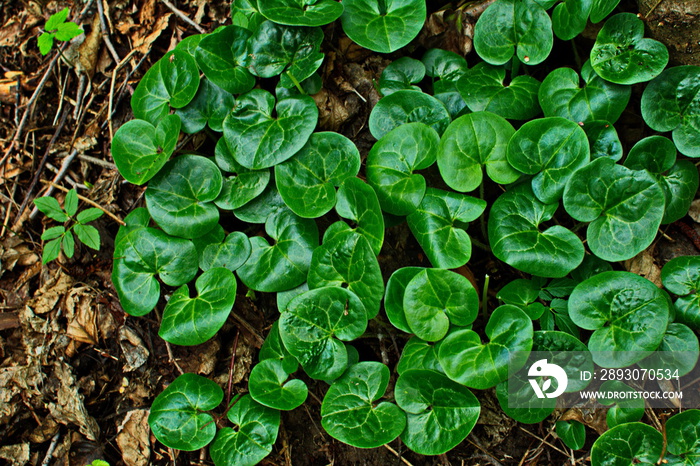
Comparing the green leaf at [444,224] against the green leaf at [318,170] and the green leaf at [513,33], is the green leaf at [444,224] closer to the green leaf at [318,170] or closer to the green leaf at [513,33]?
the green leaf at [318,170]

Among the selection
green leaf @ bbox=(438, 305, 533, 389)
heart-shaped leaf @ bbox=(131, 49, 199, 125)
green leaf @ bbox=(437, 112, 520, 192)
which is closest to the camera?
green leaf @ bbox=(438, 305, 533, 389)

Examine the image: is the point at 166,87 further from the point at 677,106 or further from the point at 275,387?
the point at 677,106

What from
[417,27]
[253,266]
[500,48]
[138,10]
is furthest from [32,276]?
[500,48]

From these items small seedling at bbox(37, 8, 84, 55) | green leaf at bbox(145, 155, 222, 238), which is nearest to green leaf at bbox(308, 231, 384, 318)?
green leaf at bbox(145, 155, 222, 238)

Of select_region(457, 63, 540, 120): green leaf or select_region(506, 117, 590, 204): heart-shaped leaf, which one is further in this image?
select_region(457, 63, 540, 120): green leaf

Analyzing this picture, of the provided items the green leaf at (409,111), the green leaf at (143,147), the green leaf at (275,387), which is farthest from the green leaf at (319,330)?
the green leaf at (143,147)

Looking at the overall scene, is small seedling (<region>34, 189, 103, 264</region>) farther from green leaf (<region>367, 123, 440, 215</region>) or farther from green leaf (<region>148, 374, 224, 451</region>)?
green leaf (<region>367, 123, 440, 215</region>)
